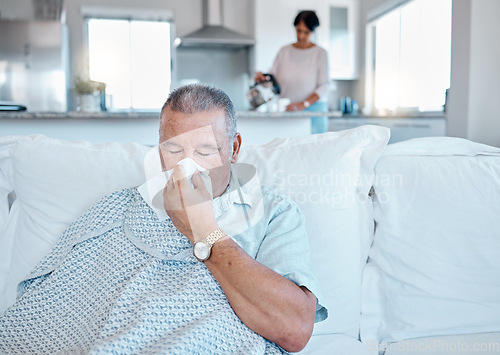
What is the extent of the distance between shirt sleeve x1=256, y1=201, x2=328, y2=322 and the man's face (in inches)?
7.2

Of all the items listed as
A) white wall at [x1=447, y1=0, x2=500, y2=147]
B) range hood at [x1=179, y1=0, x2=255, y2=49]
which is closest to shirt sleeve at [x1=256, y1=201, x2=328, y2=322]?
white wall at [x1=447, y1=0, x2=500, y2=147]

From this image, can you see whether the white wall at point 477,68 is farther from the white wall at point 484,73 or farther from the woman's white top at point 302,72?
the woman's white top at point 302,72

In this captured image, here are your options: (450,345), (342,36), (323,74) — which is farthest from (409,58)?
(450,345)

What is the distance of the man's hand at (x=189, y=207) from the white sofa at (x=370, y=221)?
1.22 ft

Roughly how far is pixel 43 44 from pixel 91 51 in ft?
2.45

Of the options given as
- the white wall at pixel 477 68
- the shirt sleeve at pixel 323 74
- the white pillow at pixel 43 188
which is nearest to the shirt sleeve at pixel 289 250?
the white pillow at pixel 43 188

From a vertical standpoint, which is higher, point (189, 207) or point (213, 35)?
point (213, 35)

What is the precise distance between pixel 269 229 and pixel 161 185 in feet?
0.97

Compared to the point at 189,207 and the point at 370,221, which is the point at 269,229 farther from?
the point at 370,221

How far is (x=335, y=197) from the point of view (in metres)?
1.33

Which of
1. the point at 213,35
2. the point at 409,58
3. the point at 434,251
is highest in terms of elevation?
the point at 213,35

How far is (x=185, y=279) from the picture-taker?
1.02 metres

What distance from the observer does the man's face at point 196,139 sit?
1.10 meters

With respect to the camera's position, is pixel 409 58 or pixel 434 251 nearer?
pixel 434 251
